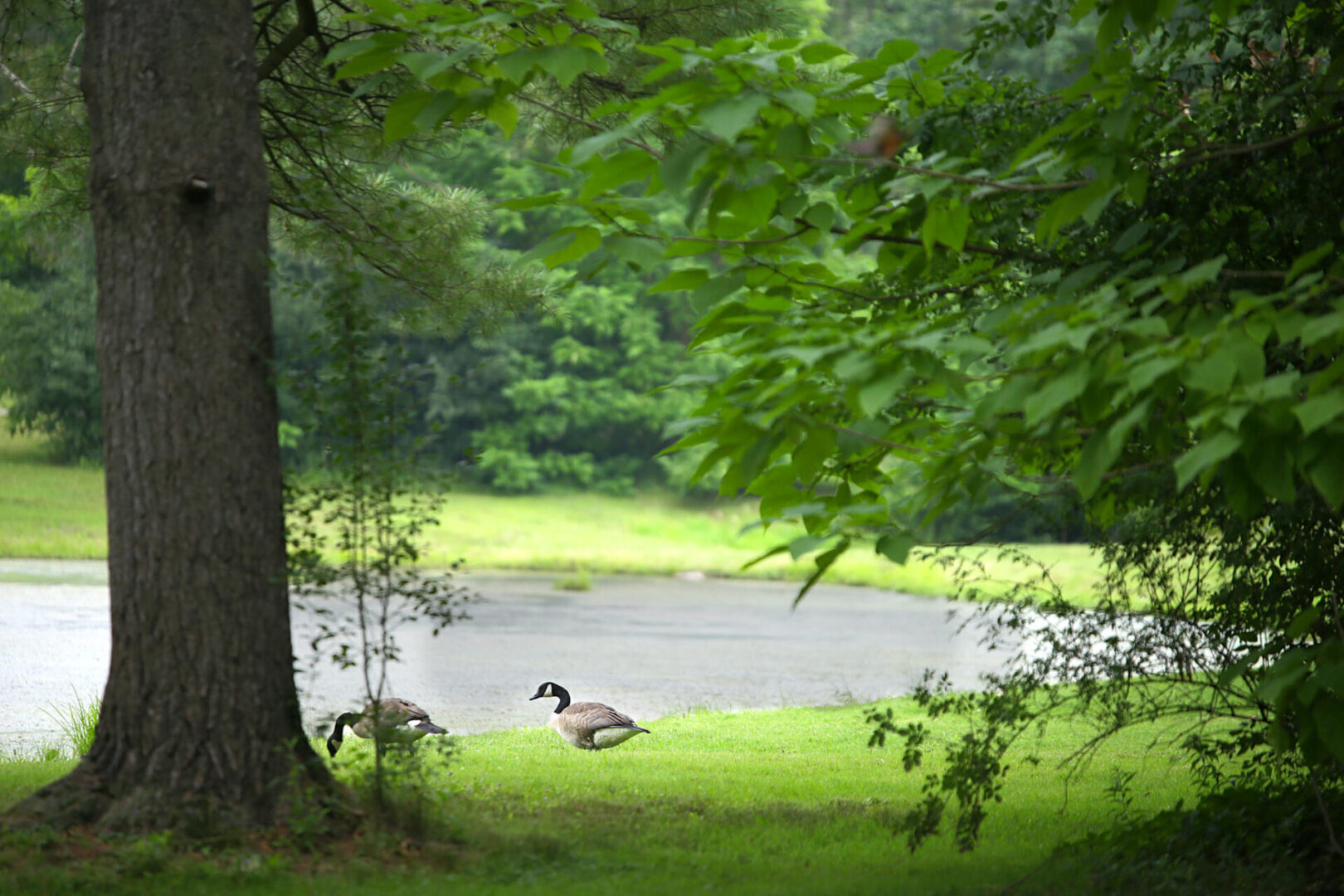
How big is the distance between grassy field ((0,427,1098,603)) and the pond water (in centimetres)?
211

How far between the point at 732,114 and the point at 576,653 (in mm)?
10241

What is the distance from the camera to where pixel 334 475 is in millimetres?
4203

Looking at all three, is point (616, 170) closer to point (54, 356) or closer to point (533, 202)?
point (533, 202)

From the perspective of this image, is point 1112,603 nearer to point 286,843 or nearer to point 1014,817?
point 1014,817

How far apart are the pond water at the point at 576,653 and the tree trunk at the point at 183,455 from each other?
0.37 m

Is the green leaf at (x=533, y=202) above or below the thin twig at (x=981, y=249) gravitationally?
below

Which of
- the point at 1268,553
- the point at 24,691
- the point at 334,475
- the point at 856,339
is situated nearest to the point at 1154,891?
the point at 1268,553

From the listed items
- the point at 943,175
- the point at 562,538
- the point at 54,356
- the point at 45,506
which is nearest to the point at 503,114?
the point at 943,175

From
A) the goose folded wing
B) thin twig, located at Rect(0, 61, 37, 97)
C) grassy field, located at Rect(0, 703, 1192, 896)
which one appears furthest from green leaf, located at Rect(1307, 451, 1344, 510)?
thin twig, located at Rect(0, 61, 37, 97)

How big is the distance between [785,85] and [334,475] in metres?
2.13

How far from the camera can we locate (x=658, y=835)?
452 centimetres

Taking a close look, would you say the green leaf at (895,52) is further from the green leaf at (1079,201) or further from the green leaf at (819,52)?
the green leaf at (1079,201)

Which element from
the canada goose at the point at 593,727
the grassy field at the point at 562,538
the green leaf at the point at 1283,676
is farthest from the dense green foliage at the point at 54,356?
the green leaf at the point at 1283,676

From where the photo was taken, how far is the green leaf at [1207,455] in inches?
83.1
